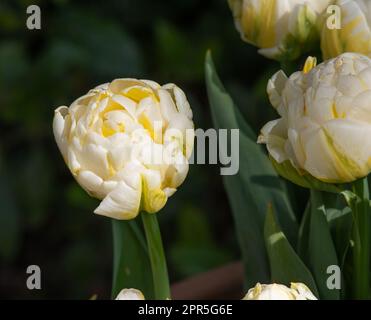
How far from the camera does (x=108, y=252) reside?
117cm

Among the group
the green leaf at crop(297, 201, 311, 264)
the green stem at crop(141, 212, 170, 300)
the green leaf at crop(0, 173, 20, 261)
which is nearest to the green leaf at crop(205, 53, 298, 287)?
the green leaf at crop(297, 201, 311, 264)

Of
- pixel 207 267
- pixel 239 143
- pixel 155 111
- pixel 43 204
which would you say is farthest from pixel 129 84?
pixel 43 204

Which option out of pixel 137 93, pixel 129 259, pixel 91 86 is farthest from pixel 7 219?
pixel 137 93

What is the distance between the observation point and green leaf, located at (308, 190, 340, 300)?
51cm

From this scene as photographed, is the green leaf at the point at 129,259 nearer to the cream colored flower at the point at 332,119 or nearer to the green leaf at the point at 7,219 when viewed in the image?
the cream colored flower at the point at 332,119

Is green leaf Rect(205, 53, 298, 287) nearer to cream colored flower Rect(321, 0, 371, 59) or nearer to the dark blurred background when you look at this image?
cream colored flower Rect(321, 0, 371, 59)

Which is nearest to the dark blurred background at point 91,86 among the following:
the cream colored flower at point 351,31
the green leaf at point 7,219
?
the green leaf at point 7,219

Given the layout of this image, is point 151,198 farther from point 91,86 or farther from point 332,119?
point 91,86

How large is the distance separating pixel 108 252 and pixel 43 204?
11 centimetres

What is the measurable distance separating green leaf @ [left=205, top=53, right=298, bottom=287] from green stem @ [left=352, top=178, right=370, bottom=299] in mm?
81

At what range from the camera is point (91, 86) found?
1.12 meters

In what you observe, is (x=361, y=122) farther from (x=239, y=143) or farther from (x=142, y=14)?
(x=142, y=14)

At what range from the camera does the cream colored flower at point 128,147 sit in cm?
43

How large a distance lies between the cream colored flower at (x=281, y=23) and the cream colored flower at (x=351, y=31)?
2 centimetres
